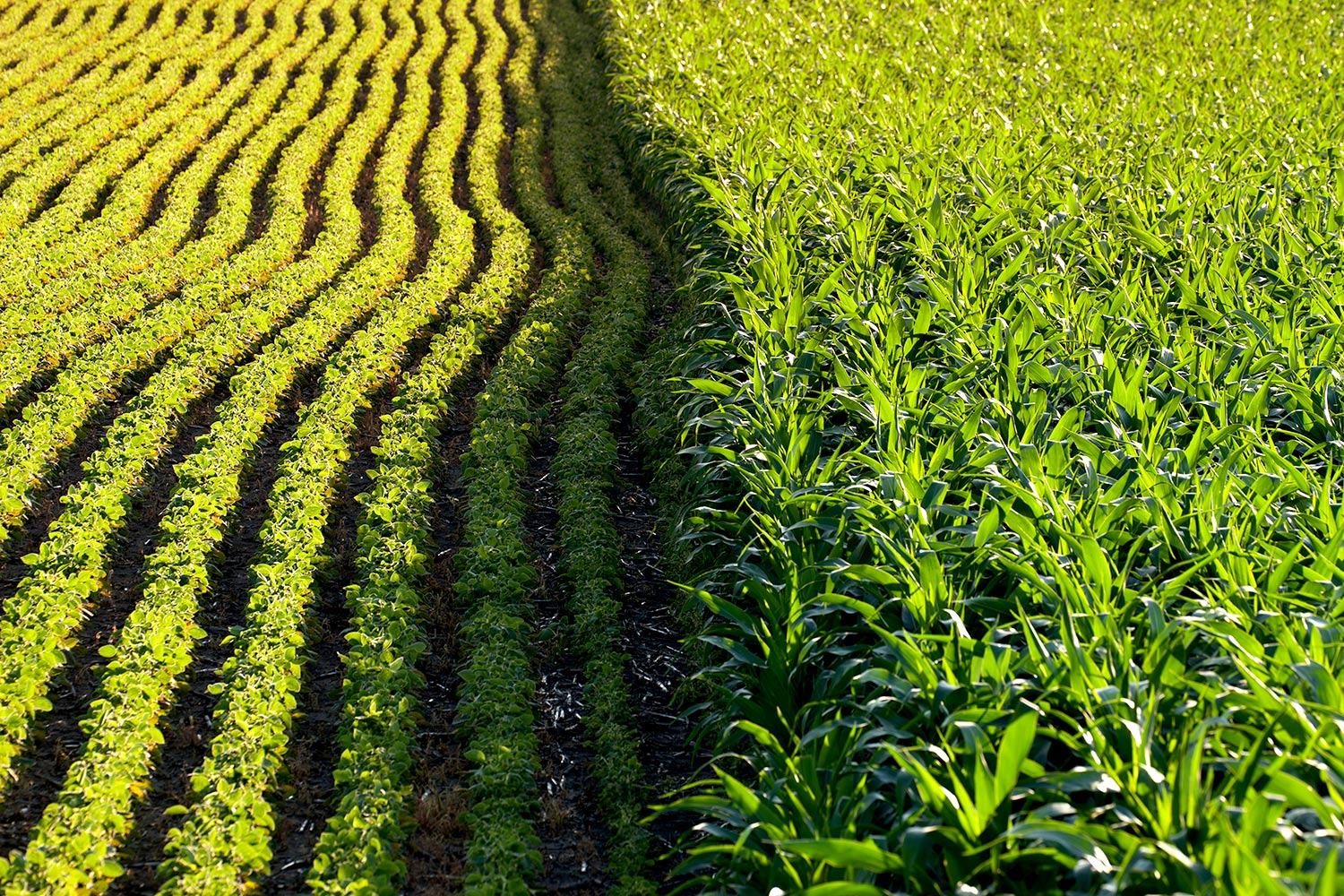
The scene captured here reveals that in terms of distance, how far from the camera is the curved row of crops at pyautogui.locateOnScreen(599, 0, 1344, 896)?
2758 millimetres

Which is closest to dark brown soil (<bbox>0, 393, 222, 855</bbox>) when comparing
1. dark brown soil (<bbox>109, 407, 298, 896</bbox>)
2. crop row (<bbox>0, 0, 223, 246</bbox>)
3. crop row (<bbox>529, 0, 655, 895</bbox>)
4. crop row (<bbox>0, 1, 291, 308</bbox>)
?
dark brown soil (<bbox>109, 407, 298, 896</bbox>)

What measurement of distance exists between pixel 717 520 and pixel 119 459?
11.6 ft

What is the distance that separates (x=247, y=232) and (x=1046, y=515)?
29.5 feet

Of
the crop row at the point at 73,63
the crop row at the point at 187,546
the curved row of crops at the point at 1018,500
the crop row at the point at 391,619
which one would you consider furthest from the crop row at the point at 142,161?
the curved row of crops at the point at 1018,500

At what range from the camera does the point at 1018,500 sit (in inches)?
165

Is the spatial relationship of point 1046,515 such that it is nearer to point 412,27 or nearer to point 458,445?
point 458,445

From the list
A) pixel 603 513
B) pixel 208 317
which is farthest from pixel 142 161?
pixel 603 513

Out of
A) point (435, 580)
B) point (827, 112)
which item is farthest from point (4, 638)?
point (827, 112)

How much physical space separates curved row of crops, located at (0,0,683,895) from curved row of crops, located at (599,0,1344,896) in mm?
899

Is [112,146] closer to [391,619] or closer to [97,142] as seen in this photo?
[97,142]

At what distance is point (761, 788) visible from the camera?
11.0ft

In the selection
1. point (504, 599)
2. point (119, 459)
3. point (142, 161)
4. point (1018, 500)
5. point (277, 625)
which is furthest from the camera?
point (142, 161)

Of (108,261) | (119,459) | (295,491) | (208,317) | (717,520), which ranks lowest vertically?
(108,261)

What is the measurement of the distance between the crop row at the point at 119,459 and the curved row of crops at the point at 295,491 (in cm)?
2
